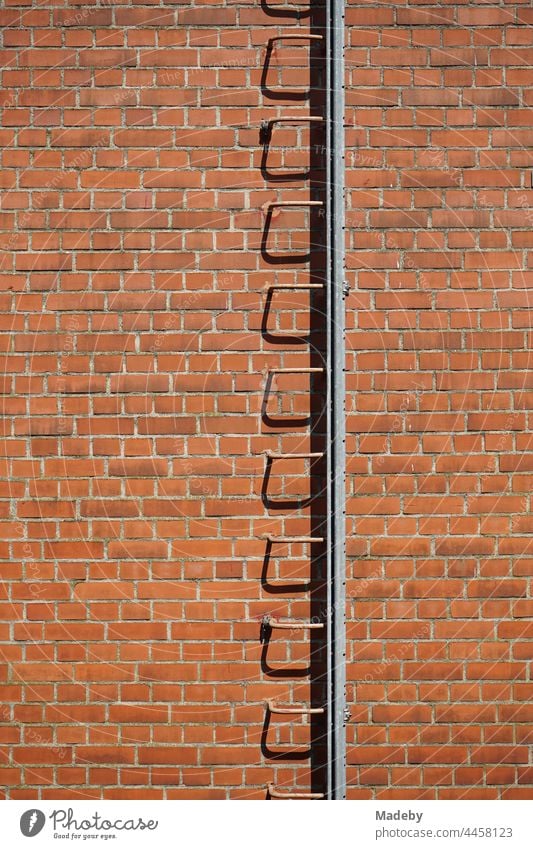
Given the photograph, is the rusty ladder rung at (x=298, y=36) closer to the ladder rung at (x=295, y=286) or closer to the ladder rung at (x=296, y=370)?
the ladder rung at (x=295, y=286)

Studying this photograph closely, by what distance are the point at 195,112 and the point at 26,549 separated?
1.63 meters

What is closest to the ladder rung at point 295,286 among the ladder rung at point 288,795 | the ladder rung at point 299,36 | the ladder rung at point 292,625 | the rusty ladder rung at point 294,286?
the rusty ladder rung at point 294,286

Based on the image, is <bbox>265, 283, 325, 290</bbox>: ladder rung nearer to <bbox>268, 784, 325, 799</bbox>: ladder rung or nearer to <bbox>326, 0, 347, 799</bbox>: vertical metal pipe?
<bbox>326, 0, 347, 799</bbox>: vertical metal pipe

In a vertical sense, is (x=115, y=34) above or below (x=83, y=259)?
above

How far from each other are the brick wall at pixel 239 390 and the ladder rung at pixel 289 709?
31mm

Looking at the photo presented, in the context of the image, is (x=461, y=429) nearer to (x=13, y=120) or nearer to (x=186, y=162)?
(x=186, y=162)

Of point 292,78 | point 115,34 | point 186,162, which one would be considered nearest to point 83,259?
point 186,162

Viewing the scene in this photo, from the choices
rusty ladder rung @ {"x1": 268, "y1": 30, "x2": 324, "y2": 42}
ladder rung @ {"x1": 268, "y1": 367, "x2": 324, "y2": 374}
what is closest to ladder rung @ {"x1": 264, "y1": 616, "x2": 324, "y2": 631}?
ladder rung @ {"x1": 268, "y1": 367, "x2": 324, "y2": 374}

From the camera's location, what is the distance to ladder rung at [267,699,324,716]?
2814mm

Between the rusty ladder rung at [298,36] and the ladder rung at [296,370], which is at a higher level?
the rusty ladder rung at [298,36]

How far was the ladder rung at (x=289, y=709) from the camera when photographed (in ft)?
9.23

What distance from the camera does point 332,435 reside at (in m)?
2.85

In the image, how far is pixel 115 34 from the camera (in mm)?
2848

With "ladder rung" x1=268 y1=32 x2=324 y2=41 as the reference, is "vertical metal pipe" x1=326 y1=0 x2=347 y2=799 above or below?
below
